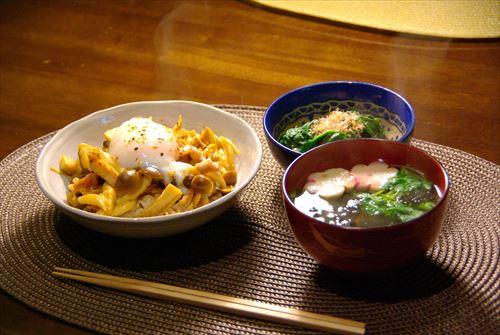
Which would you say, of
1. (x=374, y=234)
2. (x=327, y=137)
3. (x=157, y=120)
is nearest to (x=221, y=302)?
(x=374, y=234)

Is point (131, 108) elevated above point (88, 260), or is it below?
above

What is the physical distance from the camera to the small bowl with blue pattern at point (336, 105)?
1452 millimetres

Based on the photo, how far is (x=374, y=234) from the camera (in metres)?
1.00

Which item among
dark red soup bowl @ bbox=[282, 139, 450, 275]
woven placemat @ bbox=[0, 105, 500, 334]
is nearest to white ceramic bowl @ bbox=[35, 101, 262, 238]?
woven placemat @ bbox=[0, 105, 500, 334]

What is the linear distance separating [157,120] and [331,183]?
21.2 inches

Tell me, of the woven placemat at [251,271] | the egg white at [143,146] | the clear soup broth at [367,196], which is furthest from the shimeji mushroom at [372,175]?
the egg white at [143,146]

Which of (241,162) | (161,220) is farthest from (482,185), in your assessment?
(161,220)

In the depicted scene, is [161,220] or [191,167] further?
[191,167]

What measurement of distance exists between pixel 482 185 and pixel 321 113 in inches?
16.0

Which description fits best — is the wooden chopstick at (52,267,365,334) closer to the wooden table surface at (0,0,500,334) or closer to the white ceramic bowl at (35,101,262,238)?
the white ceramic bowl at (35,101,262,238)

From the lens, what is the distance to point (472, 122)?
1652 millimetres

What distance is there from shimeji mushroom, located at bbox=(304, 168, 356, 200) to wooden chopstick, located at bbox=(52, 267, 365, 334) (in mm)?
222

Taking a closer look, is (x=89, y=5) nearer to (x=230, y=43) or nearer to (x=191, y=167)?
(x=230, y=43)

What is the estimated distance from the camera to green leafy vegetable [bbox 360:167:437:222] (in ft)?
3.55
